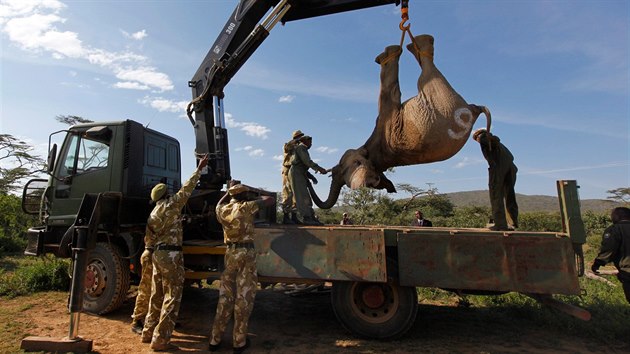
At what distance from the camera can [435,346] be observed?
4426mm

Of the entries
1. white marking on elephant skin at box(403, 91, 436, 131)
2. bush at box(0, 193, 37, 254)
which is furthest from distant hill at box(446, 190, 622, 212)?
white marking on elephant skin at box(403, 91, 436, 131)

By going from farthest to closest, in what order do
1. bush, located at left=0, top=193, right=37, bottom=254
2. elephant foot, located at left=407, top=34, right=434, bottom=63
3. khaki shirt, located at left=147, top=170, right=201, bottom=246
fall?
bush, located at left=0, top=193, right=37, bottom=254, elephant foot, located at left=407, top=34, right=434, bottom=63, khaki shirt, located at left=147, top=170, right=201, bottom=246

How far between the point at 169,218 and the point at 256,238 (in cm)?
110

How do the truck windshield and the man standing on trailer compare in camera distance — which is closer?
the man standing on trailer

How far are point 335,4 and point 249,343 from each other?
528cm

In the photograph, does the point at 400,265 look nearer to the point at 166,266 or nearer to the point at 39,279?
the point at 166,266

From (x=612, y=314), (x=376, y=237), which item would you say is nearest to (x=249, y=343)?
(x=376, y=237)

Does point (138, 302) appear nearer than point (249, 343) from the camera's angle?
No

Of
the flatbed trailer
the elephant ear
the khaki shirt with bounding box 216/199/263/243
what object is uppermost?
the elephant ear

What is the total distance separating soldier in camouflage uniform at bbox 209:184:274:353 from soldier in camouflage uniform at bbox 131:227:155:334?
1.08 metres

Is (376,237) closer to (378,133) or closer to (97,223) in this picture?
(378,133)

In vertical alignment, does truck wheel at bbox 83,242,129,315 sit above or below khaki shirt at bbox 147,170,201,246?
below

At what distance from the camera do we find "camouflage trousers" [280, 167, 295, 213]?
5.92m

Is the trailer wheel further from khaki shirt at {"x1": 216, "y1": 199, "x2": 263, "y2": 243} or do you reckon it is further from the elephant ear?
the elephant ear
